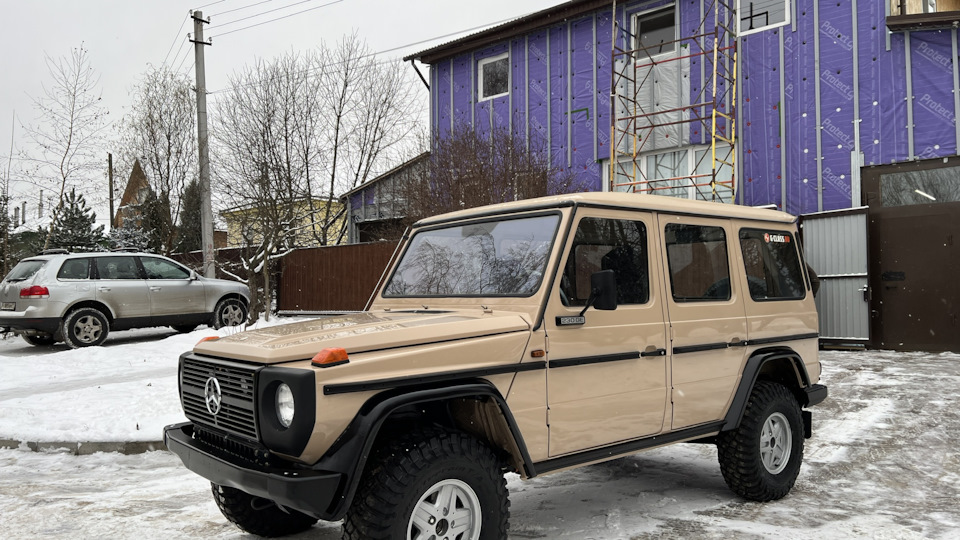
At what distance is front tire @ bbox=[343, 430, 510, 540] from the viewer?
3.05m

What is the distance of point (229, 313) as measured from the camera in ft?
48.2

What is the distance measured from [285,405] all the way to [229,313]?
12.4 metres

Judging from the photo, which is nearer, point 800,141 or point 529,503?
point 529,503

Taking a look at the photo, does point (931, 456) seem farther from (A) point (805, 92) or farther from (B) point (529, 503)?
(A) point (805, 92)

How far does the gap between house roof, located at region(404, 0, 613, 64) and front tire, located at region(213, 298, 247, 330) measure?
939 centimetres

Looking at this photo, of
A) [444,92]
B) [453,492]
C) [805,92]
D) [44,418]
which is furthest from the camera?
[444,92]

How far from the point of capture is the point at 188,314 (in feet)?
46.0

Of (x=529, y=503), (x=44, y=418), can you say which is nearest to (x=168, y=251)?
(x=44, y=418)

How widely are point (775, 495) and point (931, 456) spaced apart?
7.18 ft

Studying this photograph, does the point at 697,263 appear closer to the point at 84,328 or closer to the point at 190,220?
the point at 84,328

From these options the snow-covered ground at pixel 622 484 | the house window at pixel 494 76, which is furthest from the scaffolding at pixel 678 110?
the snow-covered ground at pixel 622 484

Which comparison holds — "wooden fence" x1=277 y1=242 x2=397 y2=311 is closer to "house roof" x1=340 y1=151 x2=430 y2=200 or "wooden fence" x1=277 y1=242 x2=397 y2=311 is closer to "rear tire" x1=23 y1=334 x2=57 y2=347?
"house roof" x1=340 y1=151 x2=430 y2=200

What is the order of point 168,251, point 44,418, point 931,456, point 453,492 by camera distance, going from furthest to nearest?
point 168,251
point 44,418
point 931,456
point 453,492

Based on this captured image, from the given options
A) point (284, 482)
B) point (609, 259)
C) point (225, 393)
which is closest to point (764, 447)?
point (609, 259)
